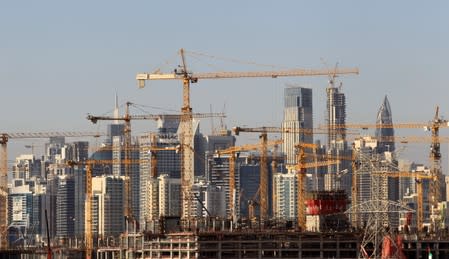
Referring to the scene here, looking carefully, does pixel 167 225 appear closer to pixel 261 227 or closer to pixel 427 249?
pixel 261 227

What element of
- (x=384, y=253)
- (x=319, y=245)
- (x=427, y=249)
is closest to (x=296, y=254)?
(x=319, y=245)

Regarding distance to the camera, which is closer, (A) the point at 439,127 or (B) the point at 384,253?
(B) the point at 384,253

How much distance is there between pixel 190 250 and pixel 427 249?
23.8 meters

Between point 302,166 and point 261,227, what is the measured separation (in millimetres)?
17179

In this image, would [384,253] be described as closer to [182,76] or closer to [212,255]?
[212,255]

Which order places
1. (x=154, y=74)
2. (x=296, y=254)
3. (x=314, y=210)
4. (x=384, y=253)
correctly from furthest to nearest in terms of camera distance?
(x=154, y=74) → (x=314, y=210) → (x=296, y=254) → (x=384, y=253)

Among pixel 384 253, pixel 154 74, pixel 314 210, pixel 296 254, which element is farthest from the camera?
pixel 154 74

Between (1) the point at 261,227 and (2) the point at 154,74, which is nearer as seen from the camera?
(1) the point at 261,227

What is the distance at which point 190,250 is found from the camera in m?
174

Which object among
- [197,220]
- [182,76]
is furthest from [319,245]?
[182,76]

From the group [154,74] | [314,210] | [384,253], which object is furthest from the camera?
[154,74]

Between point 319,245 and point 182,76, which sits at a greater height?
point 182,76

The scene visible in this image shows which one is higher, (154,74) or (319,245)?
(154,74)

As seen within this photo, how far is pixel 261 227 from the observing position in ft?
600
